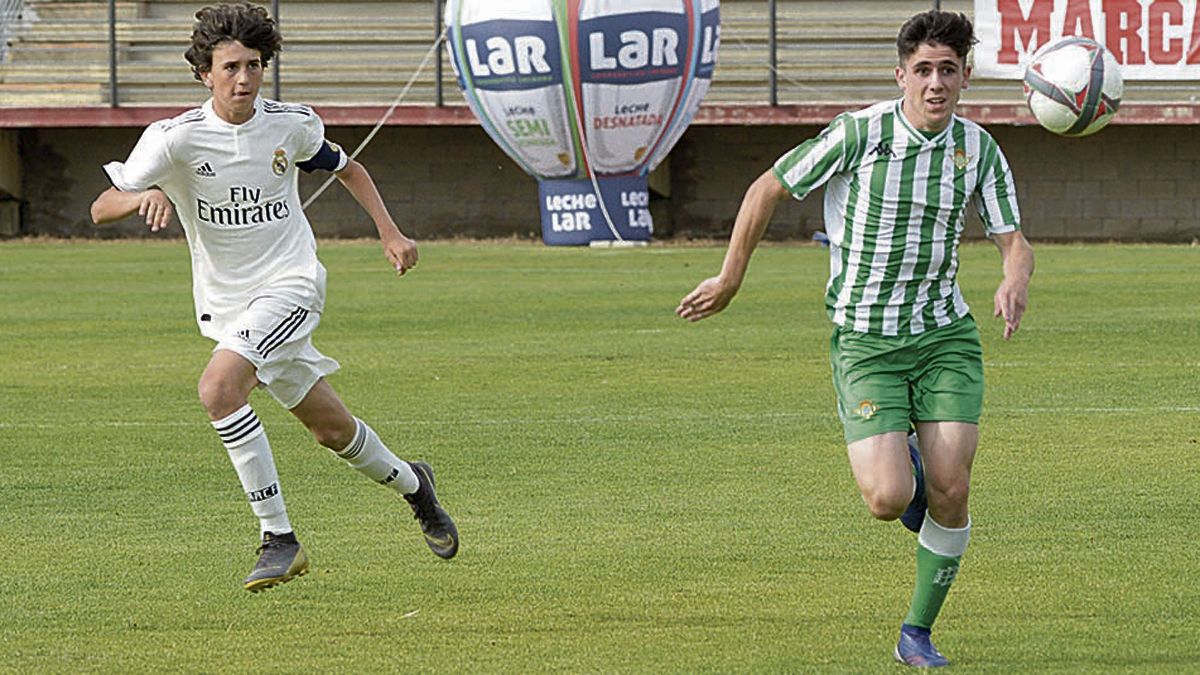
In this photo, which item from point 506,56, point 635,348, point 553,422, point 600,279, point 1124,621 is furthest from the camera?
point 506,56

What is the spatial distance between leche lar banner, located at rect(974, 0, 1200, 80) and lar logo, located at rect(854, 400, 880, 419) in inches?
1061

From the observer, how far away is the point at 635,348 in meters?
17.5

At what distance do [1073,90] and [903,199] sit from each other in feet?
40.4

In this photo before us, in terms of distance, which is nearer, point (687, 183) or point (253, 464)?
point (253, 464)

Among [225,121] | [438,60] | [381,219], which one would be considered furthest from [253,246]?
[438,60]

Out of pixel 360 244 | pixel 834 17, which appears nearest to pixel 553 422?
pixel 360 244

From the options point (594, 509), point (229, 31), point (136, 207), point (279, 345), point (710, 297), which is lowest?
point (594, 509)

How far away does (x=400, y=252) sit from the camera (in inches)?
326

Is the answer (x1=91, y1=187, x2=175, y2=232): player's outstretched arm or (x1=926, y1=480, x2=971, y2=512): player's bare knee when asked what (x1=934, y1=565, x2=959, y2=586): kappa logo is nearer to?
(x1=926, y1=480, x2=971, y2=512): player's bare knee

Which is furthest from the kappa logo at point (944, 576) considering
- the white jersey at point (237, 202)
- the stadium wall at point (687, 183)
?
the stadium wall at point (687, 183)

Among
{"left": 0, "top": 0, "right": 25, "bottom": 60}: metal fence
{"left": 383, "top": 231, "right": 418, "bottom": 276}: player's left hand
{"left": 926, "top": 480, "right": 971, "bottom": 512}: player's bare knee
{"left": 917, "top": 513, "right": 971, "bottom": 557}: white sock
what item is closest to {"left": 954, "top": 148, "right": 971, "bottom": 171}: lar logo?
{"left": 926, "top": 480, "right": 971, "bottom": 512}: player's bare knee

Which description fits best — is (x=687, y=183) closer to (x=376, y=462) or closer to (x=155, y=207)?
(x=376, y=462)

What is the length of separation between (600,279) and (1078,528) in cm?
1622

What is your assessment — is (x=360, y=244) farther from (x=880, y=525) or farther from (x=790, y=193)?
(x=790, y=193)
